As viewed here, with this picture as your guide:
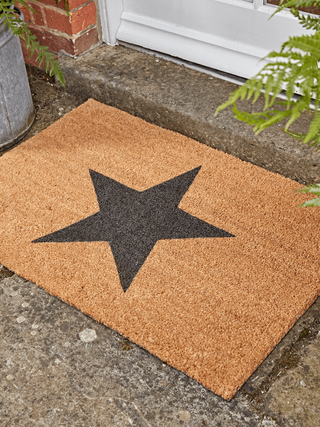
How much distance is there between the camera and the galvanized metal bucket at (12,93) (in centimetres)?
184

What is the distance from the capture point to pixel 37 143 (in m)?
2.00

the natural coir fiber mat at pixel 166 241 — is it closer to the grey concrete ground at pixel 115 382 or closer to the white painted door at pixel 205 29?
the grey concrete ground at pixel 115 382

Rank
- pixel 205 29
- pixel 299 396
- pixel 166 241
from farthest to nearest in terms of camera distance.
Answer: pixel 205 29
pixel 166 241
pixel 299 396

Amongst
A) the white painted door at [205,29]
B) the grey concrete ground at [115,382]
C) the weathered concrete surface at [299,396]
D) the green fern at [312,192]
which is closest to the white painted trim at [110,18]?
the white painted door at [205,29]

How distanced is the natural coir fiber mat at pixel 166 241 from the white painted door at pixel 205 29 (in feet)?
1.45

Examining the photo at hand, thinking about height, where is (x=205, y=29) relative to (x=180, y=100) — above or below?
above

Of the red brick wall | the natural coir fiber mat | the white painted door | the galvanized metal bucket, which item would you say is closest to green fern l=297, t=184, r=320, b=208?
the natural coir fiber mat

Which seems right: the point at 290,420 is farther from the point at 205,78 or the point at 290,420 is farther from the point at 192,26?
the point at 192,26

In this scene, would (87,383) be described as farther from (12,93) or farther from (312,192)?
(12,93)

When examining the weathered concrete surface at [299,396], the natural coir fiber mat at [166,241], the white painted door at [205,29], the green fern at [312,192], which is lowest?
the natural coir fiber mat at [166,241]

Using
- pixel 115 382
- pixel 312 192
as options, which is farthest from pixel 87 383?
pixel 312 192

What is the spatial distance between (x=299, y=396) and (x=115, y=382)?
0.49 meters

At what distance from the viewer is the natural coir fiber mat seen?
4.31ft

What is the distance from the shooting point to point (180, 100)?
201 centimetres
